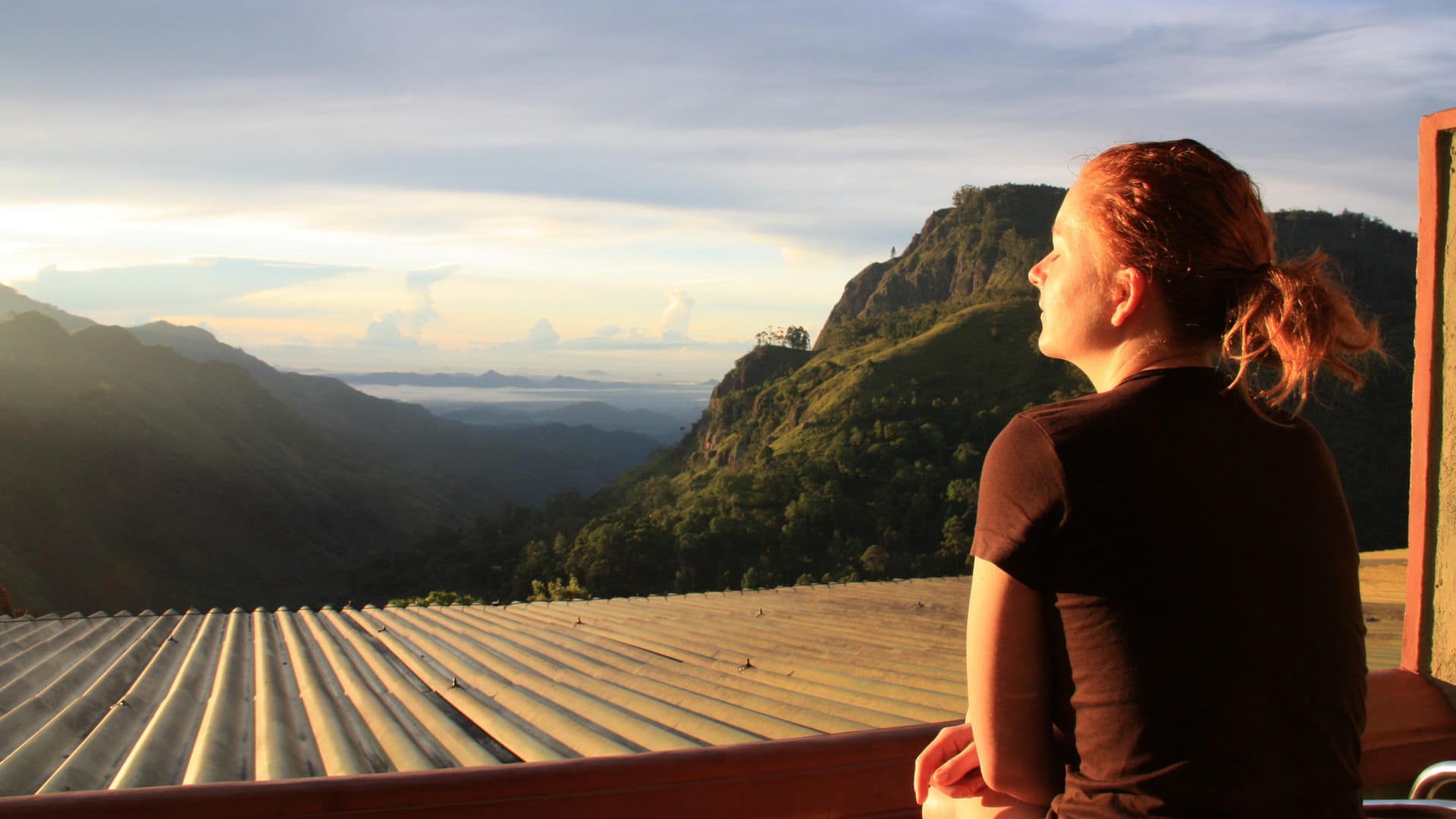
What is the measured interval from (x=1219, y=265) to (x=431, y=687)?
16.1ft

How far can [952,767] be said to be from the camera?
137cm

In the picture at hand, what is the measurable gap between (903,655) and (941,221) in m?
113

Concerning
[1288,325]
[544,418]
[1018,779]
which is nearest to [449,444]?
[544,418]

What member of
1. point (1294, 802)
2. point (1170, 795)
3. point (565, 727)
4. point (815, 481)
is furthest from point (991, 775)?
point (815, 481)

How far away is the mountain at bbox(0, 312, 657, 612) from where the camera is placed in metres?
44.7

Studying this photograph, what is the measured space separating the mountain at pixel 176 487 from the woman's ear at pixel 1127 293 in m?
44.5

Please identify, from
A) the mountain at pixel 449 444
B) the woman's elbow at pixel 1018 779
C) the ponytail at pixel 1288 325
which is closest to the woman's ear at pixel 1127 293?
the ponytail at pixel 1288 325

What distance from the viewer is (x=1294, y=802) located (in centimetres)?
114

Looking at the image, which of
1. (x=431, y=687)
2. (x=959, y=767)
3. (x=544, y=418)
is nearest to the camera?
(x=959, y=767)

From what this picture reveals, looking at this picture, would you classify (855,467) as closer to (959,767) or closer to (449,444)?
(959,767)

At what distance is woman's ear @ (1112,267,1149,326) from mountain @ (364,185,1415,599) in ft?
64.1

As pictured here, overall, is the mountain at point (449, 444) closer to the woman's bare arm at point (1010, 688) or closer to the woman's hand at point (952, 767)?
the woman's hand at point (952, 767)

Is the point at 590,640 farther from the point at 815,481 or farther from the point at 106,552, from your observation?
the point at 106,552

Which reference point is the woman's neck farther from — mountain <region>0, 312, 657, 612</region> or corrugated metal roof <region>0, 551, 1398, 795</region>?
mountain <region>0, 312, 657, 612</region>
